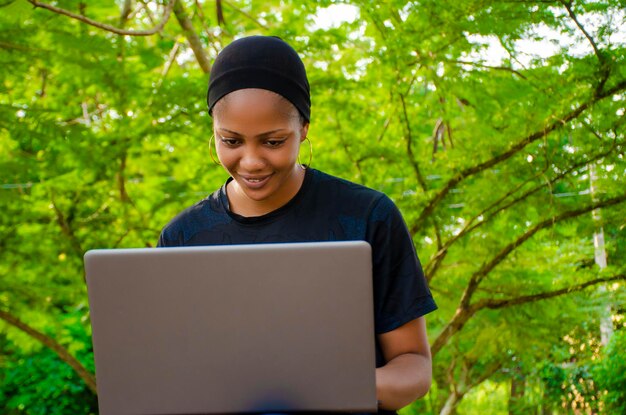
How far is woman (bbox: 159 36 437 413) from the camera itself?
2174 millimetres

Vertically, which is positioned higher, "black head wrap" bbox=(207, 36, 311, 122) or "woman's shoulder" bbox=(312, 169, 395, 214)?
"black head wrap" bbox=(207, 36, 311, 122)

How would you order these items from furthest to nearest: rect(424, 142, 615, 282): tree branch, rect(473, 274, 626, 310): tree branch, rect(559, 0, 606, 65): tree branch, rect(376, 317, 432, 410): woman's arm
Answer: rect(473, 274, 626, 310): tree branch → rect(424, 142, 615, 282): tree branch → rect(559, 0, 606, 65): tree branch → rect(376, 317, 432, 410): woman's arm

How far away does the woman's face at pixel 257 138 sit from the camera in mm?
2168

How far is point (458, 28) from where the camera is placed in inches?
188

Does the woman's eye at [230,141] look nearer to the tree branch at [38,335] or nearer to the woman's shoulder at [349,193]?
the woman's shoulder at [349,193]

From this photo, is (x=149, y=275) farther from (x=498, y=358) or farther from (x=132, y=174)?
(x=498, y=358)

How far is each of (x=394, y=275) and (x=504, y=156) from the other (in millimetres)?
2898

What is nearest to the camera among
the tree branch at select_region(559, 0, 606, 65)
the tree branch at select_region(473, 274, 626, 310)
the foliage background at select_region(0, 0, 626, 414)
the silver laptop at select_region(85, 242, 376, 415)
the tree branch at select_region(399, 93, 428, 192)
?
the silver laptop at select_region(85, 242, 376, 415)

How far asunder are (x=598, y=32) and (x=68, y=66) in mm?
2889

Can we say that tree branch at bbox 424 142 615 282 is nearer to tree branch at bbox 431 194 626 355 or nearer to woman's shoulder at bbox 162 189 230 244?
tree branch at bbox 431 194 626 355

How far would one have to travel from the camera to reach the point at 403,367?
2.15 metres

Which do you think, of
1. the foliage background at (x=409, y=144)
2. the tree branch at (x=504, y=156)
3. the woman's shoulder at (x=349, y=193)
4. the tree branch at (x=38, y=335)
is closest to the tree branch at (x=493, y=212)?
the foliage background at (x=409, y=144)

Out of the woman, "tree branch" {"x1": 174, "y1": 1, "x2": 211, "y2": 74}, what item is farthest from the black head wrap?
"tree branch" {"x1": 174, "y1": 1, "x2": 211, "y2": 74}

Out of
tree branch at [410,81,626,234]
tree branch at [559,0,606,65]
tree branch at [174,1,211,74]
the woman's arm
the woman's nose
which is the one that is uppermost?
tree branch at [174,1,211,74]
